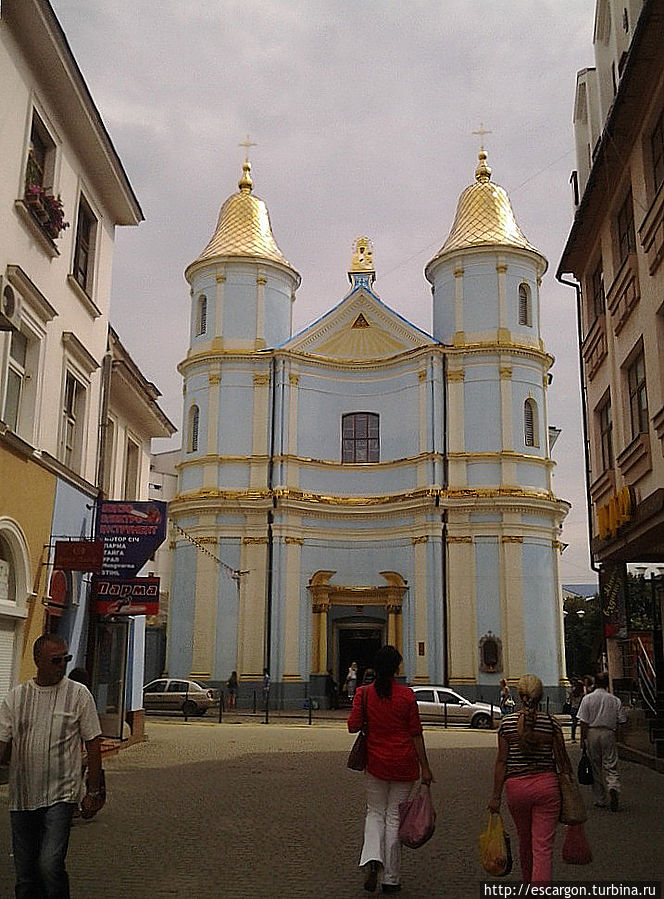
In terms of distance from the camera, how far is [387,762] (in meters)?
7.96

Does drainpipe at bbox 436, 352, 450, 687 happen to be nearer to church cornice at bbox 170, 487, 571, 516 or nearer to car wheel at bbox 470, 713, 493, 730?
church cornice at bbox 170, 487, 571, 516

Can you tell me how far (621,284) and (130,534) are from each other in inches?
392

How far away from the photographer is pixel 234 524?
41.0 meters

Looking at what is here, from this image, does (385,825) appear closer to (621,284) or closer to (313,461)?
(621,284)

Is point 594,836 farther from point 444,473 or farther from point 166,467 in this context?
point 166,467

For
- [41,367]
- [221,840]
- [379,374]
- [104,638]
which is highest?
[379,374]

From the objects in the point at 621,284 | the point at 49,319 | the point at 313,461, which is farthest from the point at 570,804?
the point at 313,461

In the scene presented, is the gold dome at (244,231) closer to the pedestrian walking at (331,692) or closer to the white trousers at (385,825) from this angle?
the pedestrian walking at (331,692)

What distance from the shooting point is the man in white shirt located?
499 inches

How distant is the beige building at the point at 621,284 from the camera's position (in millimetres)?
15898

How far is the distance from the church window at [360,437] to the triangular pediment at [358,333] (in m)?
2.63

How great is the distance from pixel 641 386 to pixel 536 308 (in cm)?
2548

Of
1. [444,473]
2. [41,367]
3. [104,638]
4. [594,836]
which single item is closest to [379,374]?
[444,473]

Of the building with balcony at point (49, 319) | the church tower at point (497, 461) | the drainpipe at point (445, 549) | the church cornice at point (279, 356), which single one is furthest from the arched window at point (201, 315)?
the building with balcony at point (49, 319)
